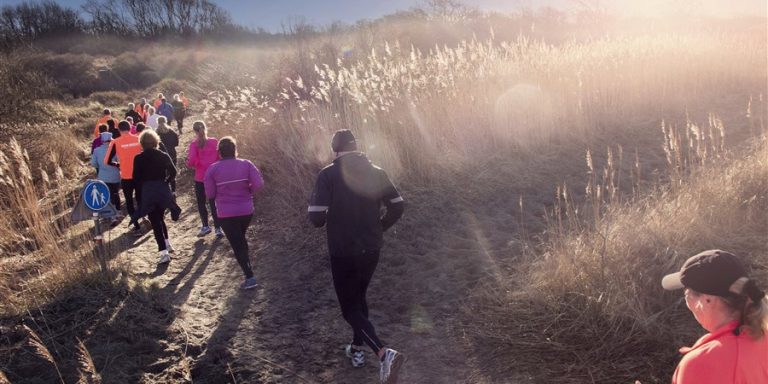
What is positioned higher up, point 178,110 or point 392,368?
point 178,110

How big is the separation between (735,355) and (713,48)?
42.2 feet

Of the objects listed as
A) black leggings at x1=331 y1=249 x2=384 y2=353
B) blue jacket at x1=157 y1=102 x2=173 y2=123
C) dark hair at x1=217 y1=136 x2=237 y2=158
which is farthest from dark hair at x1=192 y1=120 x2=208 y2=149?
blue jacket at x1=157 y1=102 x2=173 y2=123

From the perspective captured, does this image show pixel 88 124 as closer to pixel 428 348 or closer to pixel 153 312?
pixel 153 312

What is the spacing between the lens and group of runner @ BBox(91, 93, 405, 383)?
4070 mm

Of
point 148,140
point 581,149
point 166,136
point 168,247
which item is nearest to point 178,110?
point 166,136

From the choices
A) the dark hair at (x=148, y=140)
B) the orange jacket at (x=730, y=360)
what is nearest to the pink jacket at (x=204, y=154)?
the dark hair at (x=148, y=140)

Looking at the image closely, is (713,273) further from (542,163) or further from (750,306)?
(542,163)

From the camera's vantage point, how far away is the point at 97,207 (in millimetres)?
5801

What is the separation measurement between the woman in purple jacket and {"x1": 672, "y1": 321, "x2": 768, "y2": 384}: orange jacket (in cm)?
505

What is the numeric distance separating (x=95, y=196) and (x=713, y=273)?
591cm

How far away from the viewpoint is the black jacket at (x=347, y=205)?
405cm

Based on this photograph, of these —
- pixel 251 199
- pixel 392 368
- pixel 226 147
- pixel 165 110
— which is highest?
pixel 165 110

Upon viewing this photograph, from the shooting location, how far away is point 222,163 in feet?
19.9

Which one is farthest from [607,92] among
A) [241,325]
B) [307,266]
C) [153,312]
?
[153,312]
